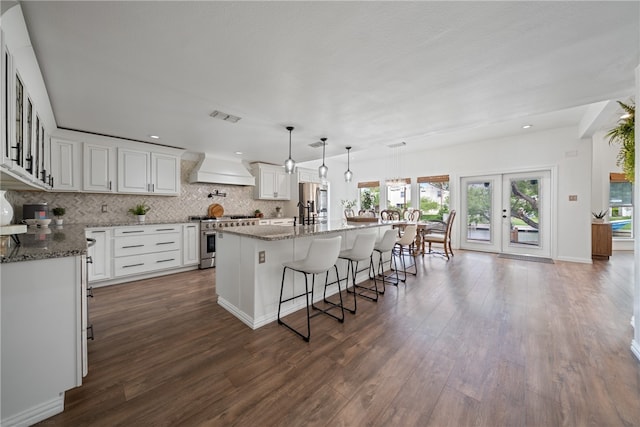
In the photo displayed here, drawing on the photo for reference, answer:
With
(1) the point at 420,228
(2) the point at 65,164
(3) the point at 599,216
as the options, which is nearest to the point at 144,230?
(2) the point at 65,164

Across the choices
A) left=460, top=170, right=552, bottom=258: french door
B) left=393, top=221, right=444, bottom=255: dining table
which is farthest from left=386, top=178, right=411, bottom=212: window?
left=460, top=170, right=552, bottom=258: french door

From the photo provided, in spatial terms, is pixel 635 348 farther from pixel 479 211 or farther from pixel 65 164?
pixel 65 164

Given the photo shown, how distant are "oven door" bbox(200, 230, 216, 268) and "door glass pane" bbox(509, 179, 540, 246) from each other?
264 inches

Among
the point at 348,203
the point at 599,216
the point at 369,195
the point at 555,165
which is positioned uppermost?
the point at 555,165

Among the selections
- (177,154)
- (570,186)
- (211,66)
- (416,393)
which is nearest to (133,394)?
(416,393)

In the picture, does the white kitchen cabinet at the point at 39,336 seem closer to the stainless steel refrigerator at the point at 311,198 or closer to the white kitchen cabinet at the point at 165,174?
the white kitchen cabinet at the point at 165,174

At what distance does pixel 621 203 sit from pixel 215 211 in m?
9.65

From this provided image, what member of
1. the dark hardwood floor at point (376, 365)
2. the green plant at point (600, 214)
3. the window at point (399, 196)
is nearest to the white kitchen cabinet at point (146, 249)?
the dark hardwood floor at point (376, 365)

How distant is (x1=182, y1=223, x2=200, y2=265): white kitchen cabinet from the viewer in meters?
4.33

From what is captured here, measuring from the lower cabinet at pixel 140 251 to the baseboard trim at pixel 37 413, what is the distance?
2.67 m

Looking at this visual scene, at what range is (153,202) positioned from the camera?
15.0 ft

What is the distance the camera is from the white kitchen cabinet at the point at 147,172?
13.1ft

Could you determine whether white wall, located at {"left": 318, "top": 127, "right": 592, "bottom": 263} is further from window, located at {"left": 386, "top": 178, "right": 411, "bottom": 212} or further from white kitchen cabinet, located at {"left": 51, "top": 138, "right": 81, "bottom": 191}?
white kitchen cabinet, located at {"left": 51, "top": 138, "right": 81, "bottom": 191}

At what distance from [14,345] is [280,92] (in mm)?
2552
